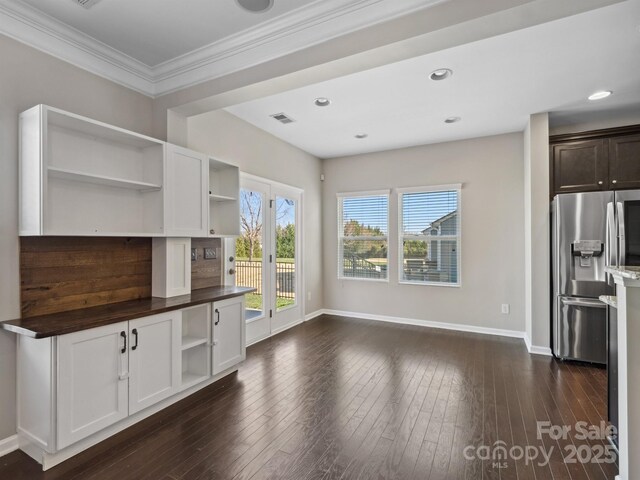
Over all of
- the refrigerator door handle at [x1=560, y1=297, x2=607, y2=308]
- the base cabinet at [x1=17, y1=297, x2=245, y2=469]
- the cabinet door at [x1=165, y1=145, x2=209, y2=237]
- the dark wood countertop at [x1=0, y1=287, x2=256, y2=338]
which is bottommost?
the base cabinet at [x1=17, y1=297, x2=245, y2=469]

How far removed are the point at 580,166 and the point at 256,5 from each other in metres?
4.12

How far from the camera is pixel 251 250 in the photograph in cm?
438

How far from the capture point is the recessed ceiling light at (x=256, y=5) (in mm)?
2146

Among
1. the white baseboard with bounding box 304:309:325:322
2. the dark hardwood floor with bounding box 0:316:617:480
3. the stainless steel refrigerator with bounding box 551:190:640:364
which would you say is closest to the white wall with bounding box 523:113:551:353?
the stainless steel refrigerator with bounding box 551:190:640:364

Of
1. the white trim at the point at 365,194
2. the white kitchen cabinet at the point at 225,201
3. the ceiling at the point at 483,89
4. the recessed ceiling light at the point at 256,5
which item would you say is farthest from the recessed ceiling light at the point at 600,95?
the white kitchen cabinet at the point at 225,201

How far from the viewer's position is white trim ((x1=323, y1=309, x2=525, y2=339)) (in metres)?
4.70

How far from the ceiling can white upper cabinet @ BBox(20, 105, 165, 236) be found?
4.98ft

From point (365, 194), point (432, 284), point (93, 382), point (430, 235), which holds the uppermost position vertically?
point (365, 194)

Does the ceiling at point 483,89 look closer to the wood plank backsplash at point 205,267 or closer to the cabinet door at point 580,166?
the cabinet door at point 580,166

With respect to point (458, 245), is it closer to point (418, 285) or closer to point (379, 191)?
point (418, 285)

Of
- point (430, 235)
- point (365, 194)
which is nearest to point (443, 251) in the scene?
point (430, 235)

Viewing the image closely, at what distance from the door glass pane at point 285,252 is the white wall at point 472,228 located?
1.36 metres

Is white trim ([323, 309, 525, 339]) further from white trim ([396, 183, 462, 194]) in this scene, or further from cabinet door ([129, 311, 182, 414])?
cabinet door ([129, 311, 182, 414])

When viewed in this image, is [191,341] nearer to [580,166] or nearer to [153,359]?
[153,359]
